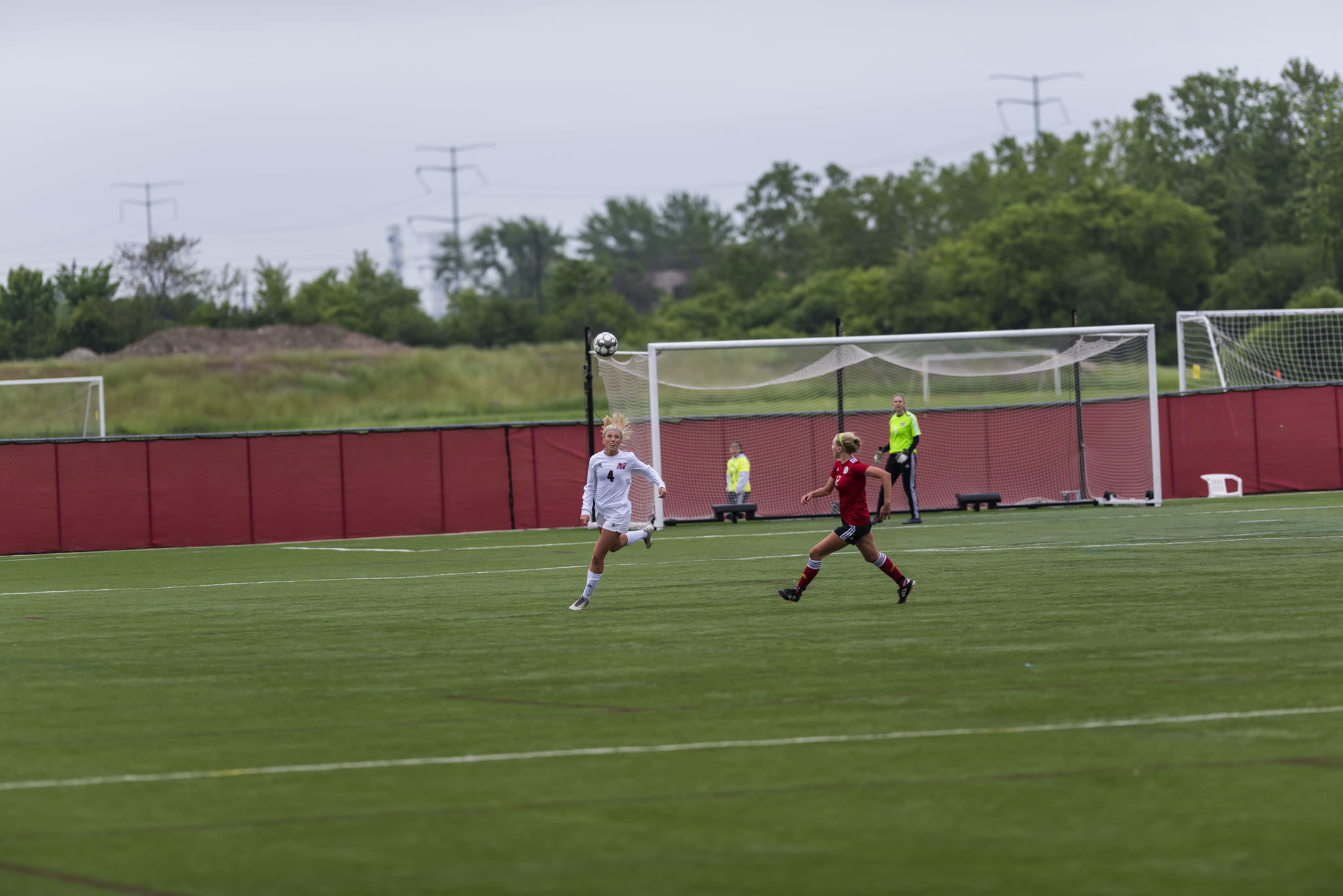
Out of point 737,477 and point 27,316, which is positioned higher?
point 27,316

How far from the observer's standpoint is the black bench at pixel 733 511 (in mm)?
30284

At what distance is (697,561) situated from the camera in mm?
21172

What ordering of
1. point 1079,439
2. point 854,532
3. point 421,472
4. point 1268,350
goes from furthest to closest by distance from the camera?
point 1268,350 < point 421,472 < point 1079,439 < point 854,532

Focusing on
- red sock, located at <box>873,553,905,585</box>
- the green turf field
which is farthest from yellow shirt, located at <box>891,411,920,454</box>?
red sock, located at <box>873,553,905,585</box>

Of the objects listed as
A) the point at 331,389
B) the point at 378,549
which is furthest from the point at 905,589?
the point at 331,389

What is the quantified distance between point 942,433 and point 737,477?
575 cm

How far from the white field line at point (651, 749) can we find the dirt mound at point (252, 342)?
248 feet

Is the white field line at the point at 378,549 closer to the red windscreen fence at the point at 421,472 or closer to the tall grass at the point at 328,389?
the red windscreen fence at the point at 421,472

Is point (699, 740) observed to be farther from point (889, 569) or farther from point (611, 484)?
point (611, 484)

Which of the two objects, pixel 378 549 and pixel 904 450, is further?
pixel 904 450

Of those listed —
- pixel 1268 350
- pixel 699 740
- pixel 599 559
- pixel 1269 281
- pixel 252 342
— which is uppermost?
pixel 1269 281

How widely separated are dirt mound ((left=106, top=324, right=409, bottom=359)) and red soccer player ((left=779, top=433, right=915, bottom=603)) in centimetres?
6976

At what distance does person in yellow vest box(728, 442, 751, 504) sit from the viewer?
1228 inches

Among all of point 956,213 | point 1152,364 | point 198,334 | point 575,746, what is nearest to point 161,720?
point 575,746
